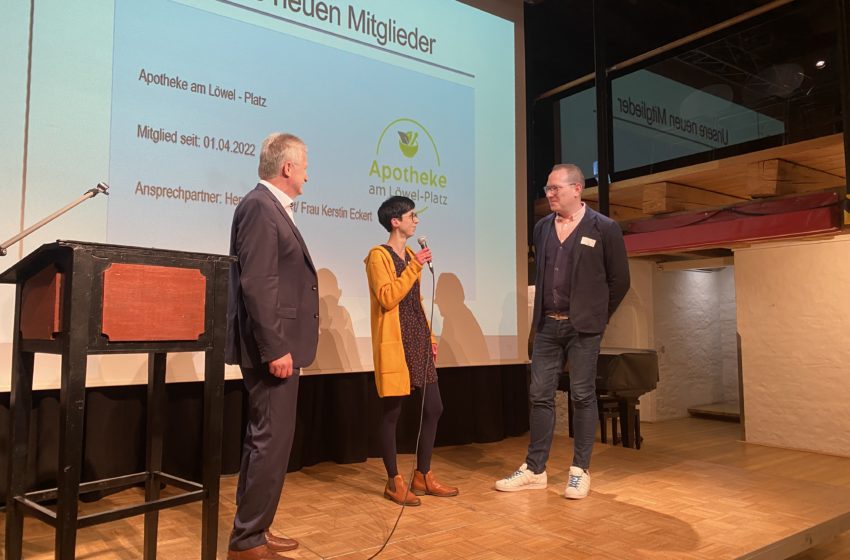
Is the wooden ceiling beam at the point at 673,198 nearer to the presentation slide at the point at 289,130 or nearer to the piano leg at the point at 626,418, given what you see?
the piano leg at the point at 626,418

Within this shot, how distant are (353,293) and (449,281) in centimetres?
60

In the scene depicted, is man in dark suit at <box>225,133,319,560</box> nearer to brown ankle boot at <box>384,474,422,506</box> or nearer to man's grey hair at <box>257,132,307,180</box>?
man's grey hair at <box>257,132,307,180</box>

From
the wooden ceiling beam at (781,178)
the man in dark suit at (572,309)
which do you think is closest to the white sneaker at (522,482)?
the man in dark suit at (572,309)

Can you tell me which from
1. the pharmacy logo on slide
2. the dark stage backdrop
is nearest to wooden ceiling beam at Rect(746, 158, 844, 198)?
the dark stage backdrop

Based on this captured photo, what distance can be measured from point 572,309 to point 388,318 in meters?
0.79

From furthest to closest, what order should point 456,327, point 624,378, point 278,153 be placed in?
point 624,378, point 456,327, point 278,153

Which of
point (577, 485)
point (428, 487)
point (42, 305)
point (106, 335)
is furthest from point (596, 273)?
point (42, 305)

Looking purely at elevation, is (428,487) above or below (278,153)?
below

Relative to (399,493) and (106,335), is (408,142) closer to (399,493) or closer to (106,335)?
(399,493)

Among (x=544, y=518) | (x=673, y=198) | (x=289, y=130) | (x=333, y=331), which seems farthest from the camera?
(x=673, y=198)

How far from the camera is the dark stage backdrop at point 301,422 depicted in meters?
2.58

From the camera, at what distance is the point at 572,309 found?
2.67 metres

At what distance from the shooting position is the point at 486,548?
6.68ft

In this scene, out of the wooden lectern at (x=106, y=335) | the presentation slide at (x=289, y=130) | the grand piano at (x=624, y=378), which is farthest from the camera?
the grand piano at (x=624, y=378)
